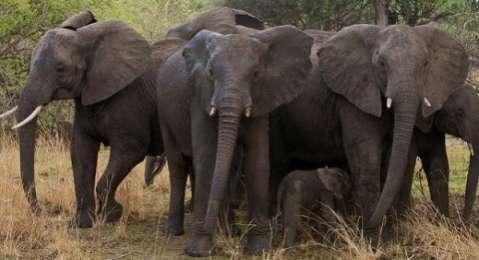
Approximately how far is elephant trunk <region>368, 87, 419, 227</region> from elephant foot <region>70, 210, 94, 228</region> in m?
3.16

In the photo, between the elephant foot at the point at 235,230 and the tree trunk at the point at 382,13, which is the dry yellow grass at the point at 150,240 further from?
the tree trunk at the point at 382,13

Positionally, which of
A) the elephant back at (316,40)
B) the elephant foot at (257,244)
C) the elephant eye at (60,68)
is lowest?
the elephant foot at (257,244)

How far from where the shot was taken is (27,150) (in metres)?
8.06

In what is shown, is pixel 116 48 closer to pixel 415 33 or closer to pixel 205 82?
pixel 205 82

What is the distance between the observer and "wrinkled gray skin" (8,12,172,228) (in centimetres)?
822


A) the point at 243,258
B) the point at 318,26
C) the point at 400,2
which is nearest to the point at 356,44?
the point at 243,258

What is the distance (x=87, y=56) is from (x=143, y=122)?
0.87 metres

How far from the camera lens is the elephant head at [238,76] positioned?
21.4 ft

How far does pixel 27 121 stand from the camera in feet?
26.2

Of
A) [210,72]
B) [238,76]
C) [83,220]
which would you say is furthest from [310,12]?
[238,76]

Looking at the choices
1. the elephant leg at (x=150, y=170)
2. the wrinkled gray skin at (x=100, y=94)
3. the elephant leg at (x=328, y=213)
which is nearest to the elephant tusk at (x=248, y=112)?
the elephant leg at (x=328, y=213)

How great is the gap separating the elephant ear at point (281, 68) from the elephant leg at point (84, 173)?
2455 millimetres

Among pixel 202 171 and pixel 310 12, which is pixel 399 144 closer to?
pixel 202 171

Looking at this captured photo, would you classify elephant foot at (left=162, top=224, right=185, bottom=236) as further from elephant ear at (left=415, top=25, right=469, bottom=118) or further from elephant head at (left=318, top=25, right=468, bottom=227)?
elephant ear at (left=415, top=25, right=469, bottom=118)
